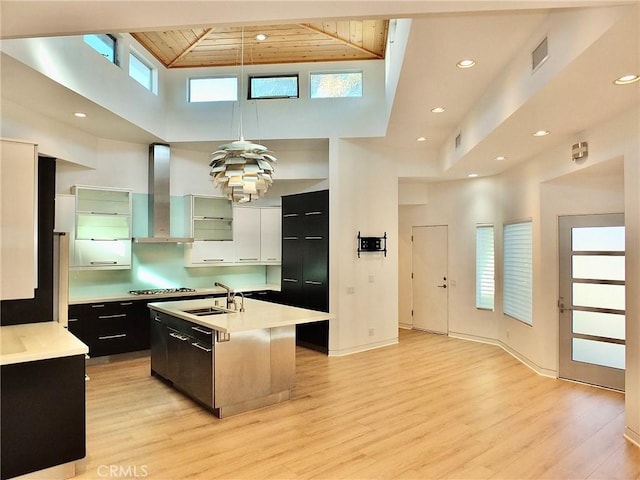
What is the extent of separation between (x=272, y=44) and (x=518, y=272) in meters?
4.88

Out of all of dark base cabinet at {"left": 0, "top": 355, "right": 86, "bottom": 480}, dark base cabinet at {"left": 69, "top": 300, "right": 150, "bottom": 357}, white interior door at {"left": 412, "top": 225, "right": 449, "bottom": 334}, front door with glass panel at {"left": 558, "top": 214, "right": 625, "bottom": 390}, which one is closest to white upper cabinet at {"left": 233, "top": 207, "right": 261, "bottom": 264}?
dark base cabinet at {"left": 69, "top": 300, "right": 150, "bottom": 357}

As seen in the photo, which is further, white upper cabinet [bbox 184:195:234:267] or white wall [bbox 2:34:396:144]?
white upper cabinet [bbox 184:195:234:267]

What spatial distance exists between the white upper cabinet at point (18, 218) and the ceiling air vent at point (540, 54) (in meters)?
3.78

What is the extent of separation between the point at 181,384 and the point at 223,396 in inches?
31.3

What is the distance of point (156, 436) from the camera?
3.52 m

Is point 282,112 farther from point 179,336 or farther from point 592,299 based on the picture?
point 592,299

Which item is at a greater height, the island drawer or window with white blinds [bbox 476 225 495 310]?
window with white blinds [bbox 476 225 495 310]

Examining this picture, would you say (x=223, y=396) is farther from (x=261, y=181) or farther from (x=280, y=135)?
(x=280, y=135)

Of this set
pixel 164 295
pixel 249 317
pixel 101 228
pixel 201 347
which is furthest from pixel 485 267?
pixel 101 228

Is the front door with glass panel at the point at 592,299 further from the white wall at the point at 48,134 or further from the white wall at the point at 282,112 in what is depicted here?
the white wall at the point at 48,134

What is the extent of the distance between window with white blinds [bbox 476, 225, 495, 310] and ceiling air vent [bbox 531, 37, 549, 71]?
417cm

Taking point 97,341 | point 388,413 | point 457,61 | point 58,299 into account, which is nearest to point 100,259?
point 97,341

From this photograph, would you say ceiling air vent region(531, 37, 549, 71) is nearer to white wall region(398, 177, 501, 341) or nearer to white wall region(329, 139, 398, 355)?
white wall region(329, 139, 398, 355)

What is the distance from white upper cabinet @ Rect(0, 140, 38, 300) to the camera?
294 centimetres
